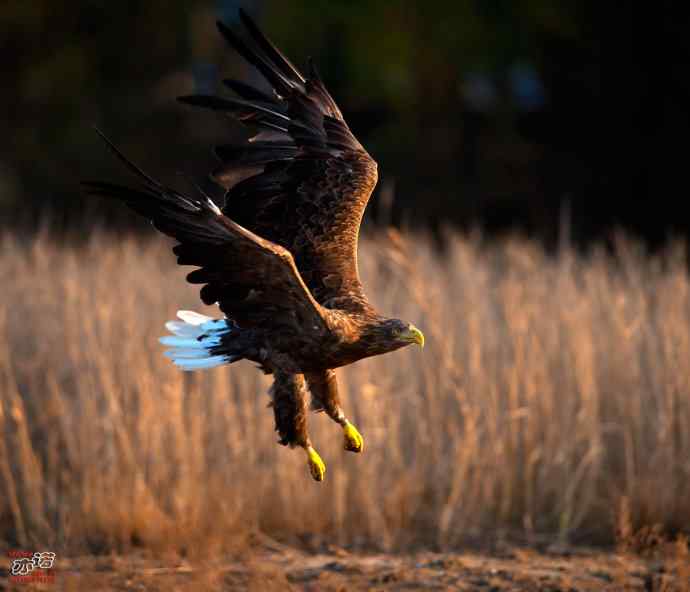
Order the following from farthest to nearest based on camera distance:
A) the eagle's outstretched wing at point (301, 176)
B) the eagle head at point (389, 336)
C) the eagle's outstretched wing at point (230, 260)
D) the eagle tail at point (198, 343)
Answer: the eagle's outstretched wing at point (301, 176) → the eagle tail at point (198, 343) → the eagle head at point (389, 336) → the eagle's outstretched wing at point (230, 260)

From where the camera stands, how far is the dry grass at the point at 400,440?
627cm

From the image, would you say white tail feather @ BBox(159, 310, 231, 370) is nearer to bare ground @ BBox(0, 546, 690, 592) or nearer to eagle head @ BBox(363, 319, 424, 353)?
eagle head @ BBox(363, 319, 424, 353)

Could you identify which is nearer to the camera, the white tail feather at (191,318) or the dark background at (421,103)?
the white tail feather at (191,318)

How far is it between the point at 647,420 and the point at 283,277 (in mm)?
3533

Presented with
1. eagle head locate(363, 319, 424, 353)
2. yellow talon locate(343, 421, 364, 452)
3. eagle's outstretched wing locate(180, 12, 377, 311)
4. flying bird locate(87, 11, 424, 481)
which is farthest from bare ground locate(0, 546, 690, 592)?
eagle's outstretched wing locate(180, 12, 377, 311)

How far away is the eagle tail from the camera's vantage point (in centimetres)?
454

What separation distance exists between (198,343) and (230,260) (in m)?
0.78

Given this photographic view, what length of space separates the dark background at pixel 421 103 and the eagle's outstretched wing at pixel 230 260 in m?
8.10

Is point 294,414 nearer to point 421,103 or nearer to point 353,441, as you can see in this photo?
point 353,441

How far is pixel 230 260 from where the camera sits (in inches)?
158

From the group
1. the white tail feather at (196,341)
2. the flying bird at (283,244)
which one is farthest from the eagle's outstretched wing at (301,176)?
the white tail feather at (196,341)

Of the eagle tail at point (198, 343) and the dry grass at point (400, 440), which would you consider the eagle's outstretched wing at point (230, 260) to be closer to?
the eagle tail at point (198, 343)

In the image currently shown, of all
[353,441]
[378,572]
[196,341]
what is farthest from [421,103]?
[353,441]

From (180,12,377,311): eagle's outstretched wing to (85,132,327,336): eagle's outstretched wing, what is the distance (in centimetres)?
46
